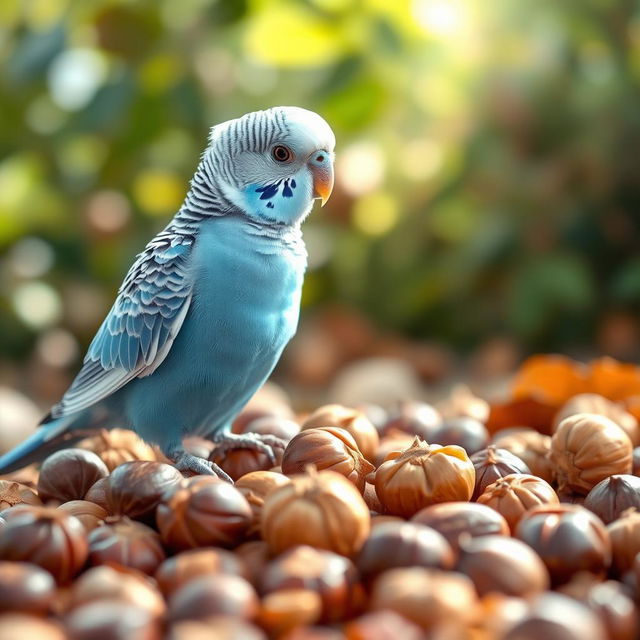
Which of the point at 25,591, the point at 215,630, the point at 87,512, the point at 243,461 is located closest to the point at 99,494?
the point at 87,512

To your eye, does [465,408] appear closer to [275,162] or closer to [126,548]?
[275,162]

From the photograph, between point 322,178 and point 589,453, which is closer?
point 589,453

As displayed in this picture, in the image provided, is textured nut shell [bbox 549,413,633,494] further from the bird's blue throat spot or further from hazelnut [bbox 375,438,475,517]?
the bird's blue throat spot

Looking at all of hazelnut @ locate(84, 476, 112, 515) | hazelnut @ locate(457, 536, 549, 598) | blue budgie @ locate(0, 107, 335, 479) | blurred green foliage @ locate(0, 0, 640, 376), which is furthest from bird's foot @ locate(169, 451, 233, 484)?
blurred green foliage @ locate(0, 0, 640, 376)

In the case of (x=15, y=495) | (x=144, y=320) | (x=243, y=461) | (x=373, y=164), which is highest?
(x=373, y=164)

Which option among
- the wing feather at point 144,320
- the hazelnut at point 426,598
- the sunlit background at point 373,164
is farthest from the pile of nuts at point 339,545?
the sunlit background at point 373,164
